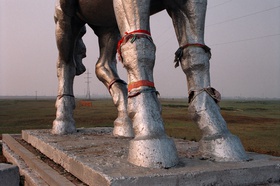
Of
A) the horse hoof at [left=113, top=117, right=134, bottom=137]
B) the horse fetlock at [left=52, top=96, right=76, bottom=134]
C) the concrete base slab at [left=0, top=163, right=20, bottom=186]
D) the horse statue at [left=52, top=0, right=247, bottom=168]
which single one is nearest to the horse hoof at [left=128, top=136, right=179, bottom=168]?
the horse statue at [left=52, top=0, right=247, bottom=168]

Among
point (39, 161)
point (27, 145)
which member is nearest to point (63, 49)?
point (27, 145)

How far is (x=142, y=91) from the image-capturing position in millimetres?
2072

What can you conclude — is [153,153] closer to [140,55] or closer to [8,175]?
[140,55]

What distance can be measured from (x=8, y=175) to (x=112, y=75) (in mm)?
1930

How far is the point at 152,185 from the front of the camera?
159 centimetres

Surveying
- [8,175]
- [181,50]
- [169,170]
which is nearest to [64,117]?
[181,50]

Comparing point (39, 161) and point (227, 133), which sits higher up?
point (227, 133)

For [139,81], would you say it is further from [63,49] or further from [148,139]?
[63,49]

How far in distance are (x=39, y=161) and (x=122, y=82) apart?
1213 mm

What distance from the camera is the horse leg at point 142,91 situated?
6.02 feet

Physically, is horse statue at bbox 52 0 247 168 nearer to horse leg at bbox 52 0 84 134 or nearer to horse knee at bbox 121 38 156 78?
horse knee at bbox 121 38 156 78

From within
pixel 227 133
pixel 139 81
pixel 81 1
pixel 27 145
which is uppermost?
pixel 81 1

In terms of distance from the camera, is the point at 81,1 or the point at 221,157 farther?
the point at 81,1

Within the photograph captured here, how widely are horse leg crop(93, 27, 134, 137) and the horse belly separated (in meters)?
0.42
